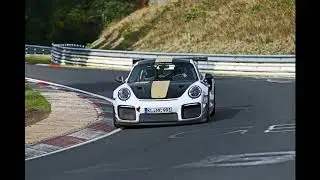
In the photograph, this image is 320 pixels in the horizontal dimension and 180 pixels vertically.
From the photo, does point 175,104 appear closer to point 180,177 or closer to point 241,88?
point 180,177

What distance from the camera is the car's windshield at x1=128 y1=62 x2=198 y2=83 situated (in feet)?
35.9

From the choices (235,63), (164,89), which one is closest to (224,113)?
(164,89)

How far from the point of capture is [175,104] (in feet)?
33.4

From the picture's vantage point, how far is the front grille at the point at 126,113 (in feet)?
33.7

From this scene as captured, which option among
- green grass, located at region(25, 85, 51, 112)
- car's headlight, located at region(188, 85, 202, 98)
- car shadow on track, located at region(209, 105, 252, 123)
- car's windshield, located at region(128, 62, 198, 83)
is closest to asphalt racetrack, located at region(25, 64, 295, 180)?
car shadow on track, located at region(209, 105, 252, 123)

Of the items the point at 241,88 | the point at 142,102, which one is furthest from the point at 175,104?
the point at 241,88

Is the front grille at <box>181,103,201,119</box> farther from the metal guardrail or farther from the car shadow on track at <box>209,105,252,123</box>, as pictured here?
the metal guardrail

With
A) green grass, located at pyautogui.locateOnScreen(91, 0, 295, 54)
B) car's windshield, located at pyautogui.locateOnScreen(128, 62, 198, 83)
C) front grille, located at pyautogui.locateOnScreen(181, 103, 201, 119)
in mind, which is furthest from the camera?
green grass, located at pyautogui.locateOnScreen(91, 0, 295, 54)

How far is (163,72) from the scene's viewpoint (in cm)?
1111

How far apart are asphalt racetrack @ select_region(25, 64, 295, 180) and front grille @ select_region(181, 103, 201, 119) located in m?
0.21

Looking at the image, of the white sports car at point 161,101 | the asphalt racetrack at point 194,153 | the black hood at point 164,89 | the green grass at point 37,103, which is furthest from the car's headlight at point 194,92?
the green grass at point 37,103
